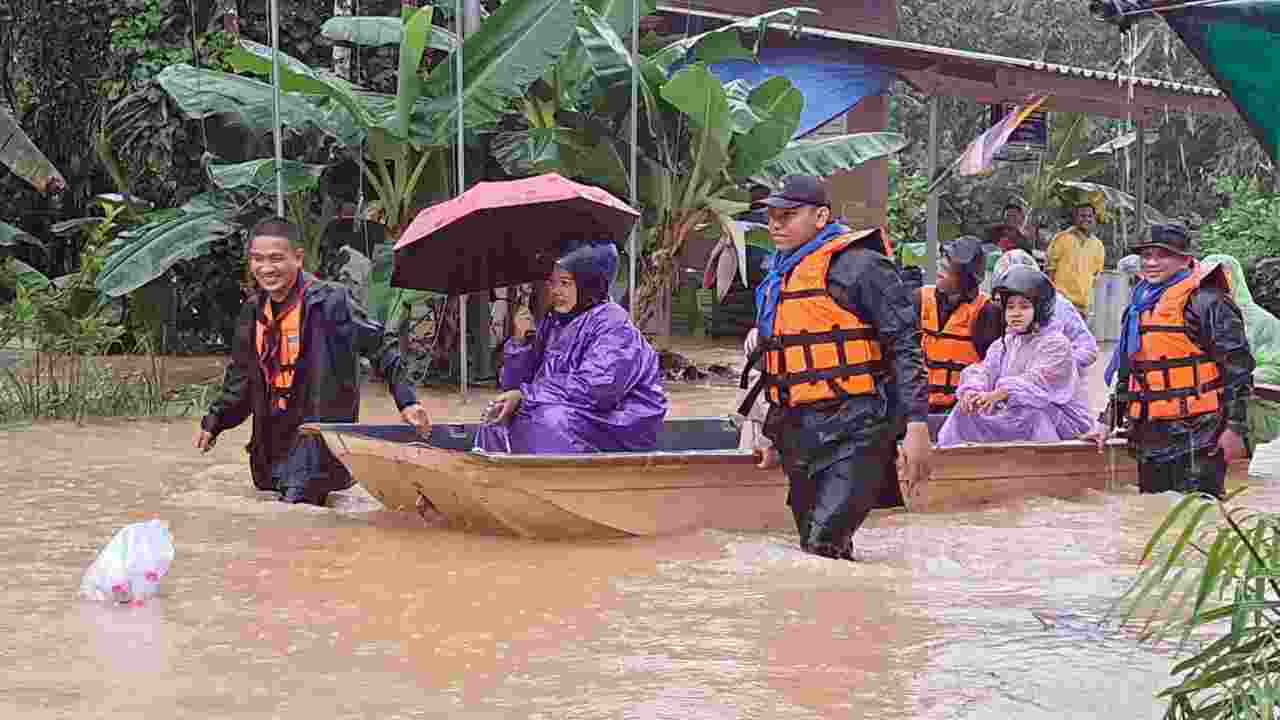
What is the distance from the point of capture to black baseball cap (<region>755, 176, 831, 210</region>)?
6.78 metres

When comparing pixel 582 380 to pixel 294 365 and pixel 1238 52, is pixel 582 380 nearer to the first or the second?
pixel 294 365

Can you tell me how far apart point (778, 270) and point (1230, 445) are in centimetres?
285

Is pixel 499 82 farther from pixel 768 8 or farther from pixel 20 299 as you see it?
pixel 768 8

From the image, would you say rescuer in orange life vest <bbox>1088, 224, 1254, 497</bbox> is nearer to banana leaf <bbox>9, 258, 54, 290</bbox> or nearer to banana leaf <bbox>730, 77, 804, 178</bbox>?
banana leaf <bbox>730, 77, 804, 178</bbox>

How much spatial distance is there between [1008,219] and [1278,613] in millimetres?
15383

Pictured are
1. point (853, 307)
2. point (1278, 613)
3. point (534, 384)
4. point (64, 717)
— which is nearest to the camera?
point (1278, 613)

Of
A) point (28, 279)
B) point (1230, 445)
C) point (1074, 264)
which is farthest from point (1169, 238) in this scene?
point (1074, 264)

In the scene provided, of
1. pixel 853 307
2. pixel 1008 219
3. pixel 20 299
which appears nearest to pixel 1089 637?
pixel 853 307

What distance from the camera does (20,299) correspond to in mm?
13062

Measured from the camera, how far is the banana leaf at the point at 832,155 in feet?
48.2

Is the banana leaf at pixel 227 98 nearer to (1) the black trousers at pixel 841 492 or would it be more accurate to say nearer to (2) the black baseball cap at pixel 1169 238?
(2) the black baseball cap at pixel 1169 238

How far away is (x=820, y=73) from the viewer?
17.1 meters

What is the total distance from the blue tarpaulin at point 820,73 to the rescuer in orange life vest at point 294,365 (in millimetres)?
9165

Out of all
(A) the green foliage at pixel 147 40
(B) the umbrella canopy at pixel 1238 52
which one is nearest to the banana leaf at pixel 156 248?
(A) the green foliage at pixel 147 40
